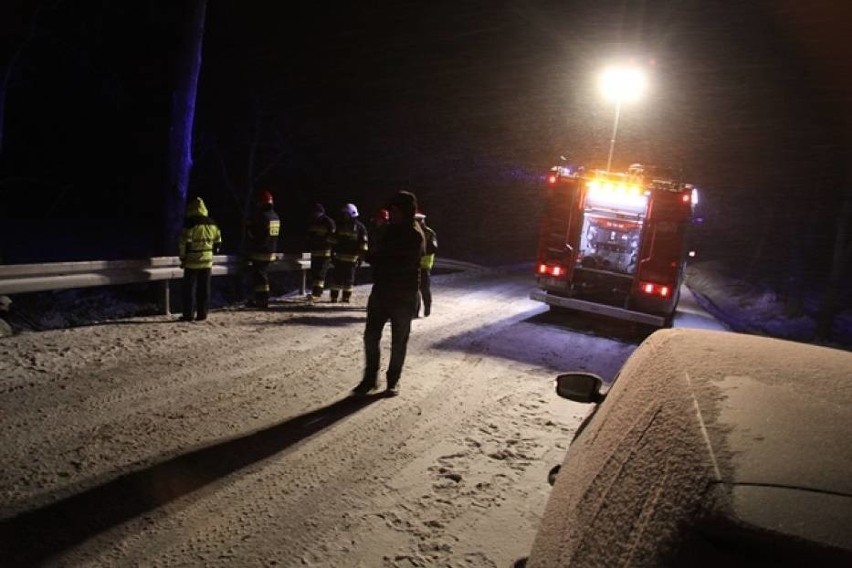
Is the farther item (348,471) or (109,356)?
(109,356)

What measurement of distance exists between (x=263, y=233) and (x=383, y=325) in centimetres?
491

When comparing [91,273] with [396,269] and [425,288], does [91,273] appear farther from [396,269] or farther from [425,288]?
[425,288]

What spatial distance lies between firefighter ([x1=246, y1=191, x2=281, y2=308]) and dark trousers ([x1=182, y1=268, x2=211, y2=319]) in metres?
1.41

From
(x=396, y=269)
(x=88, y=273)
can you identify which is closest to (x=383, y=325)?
(x=396, y=269)

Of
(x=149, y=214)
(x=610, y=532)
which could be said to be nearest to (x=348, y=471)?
(x=610, y=532)

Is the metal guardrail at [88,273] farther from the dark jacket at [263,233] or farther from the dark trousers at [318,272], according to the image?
the dark trousers at [318,272]

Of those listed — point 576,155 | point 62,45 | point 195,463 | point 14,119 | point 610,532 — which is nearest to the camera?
point 610,532

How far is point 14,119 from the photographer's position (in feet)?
85.0

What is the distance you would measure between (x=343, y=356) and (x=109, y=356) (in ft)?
8.60

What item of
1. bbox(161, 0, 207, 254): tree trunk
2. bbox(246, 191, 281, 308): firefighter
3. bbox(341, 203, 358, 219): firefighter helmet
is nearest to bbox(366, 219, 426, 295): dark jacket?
bbox(246, 191, 281, 308): firefighter

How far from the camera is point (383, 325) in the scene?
5867 mm

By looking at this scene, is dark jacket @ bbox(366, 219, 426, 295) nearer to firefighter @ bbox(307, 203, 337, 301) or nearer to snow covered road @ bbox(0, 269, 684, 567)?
snow covered road @ bbox(0, 269, 684, 567)

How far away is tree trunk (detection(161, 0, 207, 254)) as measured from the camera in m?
10.9

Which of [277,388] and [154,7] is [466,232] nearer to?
[154,7]
